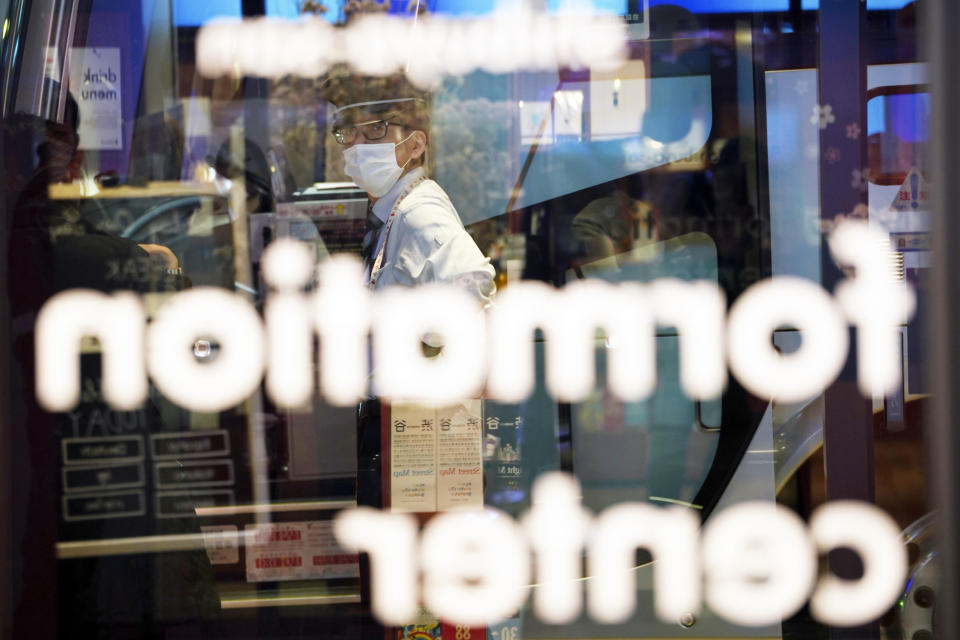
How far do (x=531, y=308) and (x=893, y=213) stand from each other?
961 millimetres

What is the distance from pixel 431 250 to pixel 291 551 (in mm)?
1086

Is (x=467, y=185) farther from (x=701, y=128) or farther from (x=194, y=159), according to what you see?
(x=194, y=159)

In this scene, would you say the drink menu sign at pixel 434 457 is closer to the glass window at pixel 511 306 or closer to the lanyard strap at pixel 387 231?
the glass window at pixel 511 306

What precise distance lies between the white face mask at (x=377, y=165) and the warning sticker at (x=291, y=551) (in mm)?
1012

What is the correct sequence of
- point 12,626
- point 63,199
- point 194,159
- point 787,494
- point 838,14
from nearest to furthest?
point 12,626
point 63,199
point 838,14
point 787,494
point 194,159

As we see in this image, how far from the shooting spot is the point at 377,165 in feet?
8.63

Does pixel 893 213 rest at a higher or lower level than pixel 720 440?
higher

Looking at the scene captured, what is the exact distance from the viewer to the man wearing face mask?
245cm

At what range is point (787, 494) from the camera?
2588 millimetres

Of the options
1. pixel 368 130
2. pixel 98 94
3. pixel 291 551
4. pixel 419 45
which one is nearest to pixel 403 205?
pixel 368 130

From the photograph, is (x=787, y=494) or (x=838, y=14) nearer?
(x=838, y=14)

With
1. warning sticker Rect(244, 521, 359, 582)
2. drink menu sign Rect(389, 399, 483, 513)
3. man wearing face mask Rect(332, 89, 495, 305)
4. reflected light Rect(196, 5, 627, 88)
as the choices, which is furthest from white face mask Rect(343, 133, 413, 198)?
warning sticker Rect(244, 521, 359, 582)

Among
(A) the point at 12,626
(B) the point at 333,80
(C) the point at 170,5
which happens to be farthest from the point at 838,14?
(A) the point at 12,626

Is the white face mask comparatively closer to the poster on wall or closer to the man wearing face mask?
the man wearing face mask
